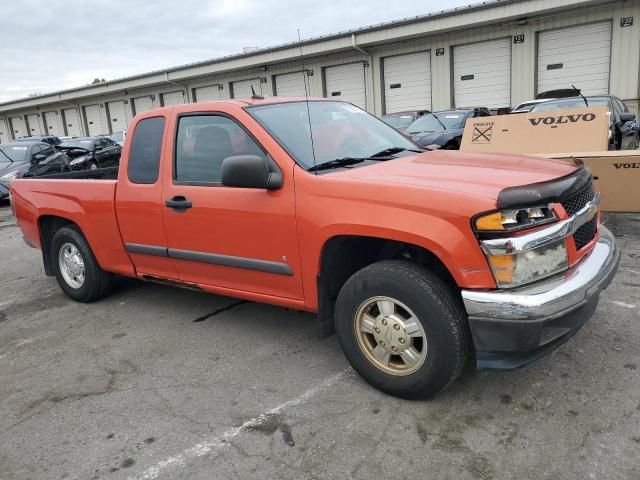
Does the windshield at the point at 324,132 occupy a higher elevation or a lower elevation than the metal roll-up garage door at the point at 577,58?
lower

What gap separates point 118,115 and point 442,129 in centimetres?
2811

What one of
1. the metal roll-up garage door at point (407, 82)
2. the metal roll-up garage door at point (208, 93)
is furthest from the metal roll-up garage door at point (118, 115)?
the metal roll-up garage door at point (407, 82)

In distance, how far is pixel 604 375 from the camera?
125 inches

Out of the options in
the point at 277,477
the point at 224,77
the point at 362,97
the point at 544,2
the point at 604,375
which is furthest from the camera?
the point at 224,77

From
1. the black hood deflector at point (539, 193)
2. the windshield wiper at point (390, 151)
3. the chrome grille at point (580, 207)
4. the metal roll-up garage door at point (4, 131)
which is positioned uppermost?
the metal roll-up garage door at point (4, 131)

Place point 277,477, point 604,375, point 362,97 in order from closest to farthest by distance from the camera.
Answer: point 277,477 < point 604,375 < point 362,97

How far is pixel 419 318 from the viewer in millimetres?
2863

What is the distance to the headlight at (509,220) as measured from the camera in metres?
2.63

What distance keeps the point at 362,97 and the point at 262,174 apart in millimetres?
19414

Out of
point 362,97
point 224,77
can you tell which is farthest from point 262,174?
point 224,77

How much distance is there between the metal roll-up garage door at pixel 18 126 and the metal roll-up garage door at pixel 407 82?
3542cm

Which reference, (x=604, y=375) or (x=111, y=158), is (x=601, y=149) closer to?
(x=604, y=375)

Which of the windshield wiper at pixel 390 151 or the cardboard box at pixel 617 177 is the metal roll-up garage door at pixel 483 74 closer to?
the cardboard box at pixel 617 177

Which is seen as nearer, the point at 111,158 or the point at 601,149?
the point at 601,149
